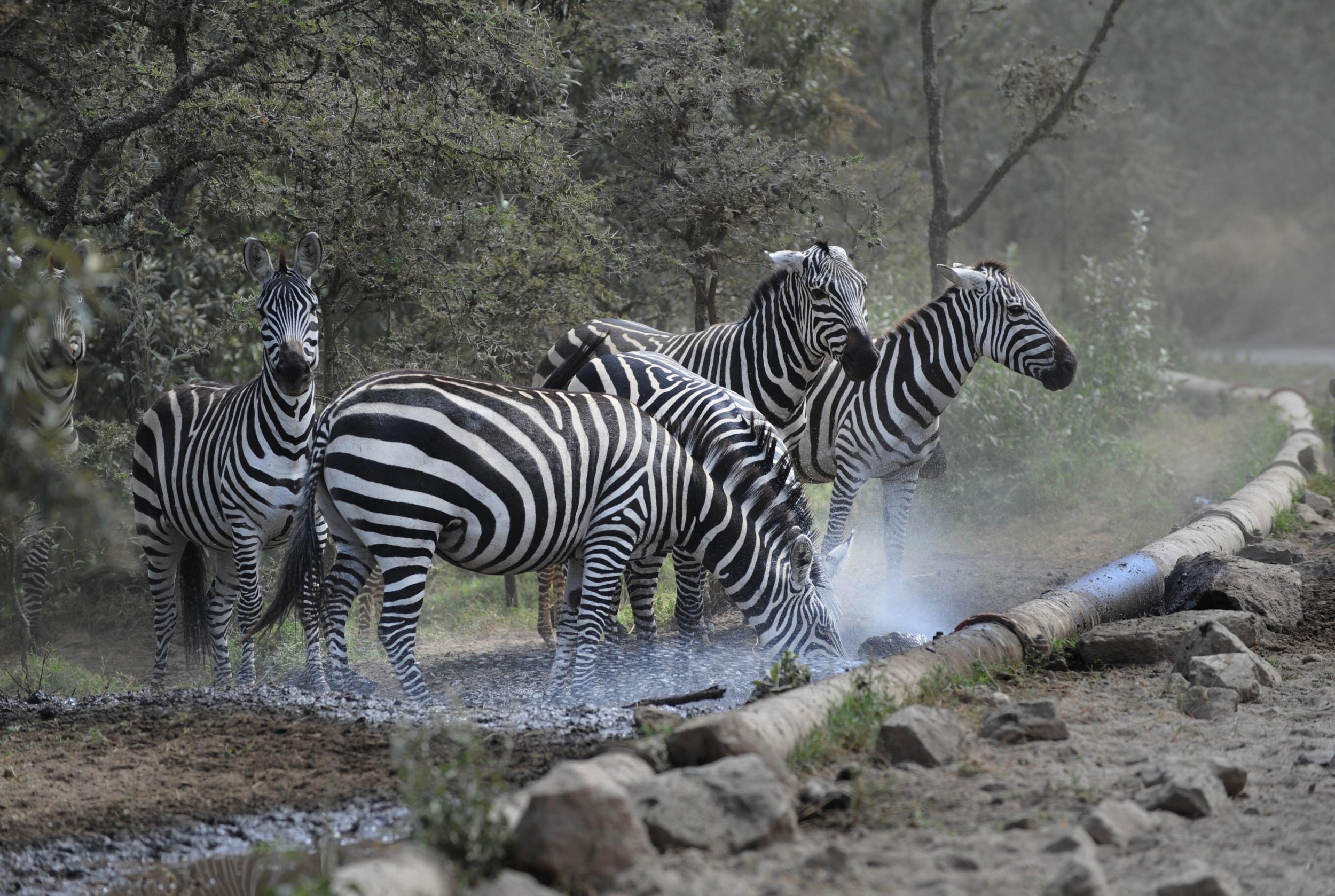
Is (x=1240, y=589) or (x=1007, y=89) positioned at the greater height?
(x=1007, y=89)

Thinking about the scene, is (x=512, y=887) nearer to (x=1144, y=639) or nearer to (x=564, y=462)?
(x=564, y=462)

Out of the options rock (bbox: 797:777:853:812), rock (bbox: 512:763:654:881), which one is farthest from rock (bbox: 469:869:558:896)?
rock (bbox: 797:777:853:812)

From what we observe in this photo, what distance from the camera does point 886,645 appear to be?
23.5ft

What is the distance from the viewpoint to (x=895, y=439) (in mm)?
8898

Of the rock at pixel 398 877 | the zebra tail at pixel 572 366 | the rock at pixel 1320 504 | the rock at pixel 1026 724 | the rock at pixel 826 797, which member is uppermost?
the zebra tail at pixel 572 366

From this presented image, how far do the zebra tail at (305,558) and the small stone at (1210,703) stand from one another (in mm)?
4163

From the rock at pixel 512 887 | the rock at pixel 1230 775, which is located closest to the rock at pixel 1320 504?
the rock at pixel 1230 775

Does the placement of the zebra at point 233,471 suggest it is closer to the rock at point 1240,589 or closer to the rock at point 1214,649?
the rock at point 1214,649

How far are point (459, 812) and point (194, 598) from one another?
17.7ft

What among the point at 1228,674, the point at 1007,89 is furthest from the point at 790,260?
the point at 1007,89

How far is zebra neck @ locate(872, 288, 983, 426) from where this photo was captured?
8.81 meters

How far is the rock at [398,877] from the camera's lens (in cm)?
304

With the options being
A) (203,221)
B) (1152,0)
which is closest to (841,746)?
(203,221)

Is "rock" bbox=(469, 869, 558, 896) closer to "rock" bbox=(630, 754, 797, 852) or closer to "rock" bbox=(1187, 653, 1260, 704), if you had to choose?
"rock" bbox=(630, 754, 797, 852)
